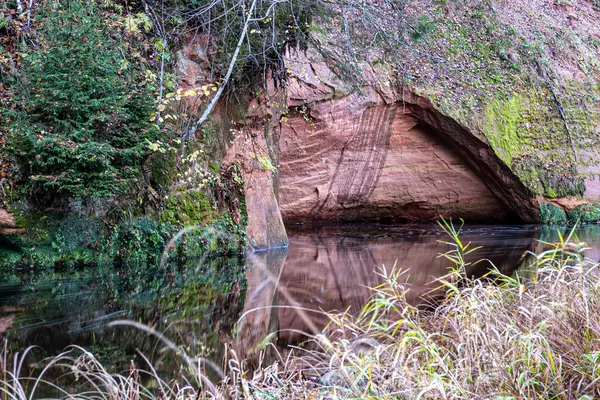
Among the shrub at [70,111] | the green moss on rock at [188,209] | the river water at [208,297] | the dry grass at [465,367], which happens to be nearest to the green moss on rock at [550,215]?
the river water at [208,297]

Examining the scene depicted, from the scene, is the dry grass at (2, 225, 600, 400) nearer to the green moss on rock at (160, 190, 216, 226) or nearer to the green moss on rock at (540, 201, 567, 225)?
the green moss on rock at (160, 190, 216, 226)

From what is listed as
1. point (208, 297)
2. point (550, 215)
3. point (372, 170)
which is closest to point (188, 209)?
point (208, 297)

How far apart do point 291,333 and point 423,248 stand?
18.3 ft

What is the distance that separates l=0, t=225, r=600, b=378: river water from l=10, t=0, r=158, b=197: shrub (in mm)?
1093

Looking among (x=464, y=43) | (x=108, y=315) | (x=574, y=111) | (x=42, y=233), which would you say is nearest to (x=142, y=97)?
(x=42, y=233)

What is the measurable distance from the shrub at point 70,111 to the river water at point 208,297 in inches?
43.0

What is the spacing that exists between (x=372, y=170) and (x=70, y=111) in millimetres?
7491

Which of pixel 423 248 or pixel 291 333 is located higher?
pixel 291 333

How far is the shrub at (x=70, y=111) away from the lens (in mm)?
6438

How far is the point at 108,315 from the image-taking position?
5.16m

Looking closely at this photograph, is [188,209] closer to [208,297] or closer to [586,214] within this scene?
[208,297]

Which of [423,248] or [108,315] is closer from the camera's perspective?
[108,315]

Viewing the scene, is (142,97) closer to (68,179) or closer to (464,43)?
(68,179)

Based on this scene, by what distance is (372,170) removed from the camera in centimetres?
1289
